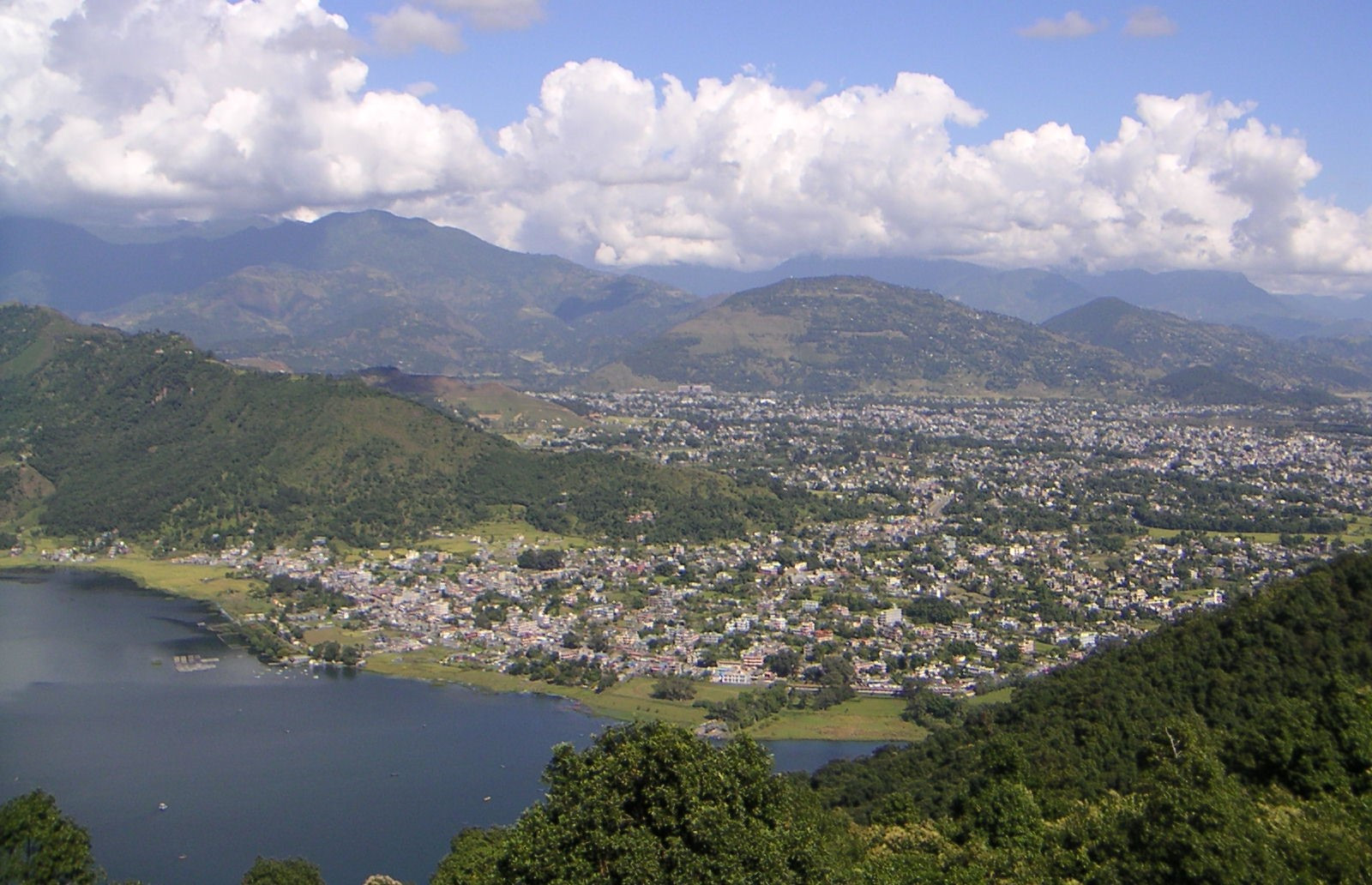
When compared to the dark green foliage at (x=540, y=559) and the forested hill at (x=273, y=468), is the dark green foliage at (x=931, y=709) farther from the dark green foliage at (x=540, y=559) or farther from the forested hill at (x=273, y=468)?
the forested hill at (x=273, y=468)

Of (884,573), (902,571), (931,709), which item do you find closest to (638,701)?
(931,709)

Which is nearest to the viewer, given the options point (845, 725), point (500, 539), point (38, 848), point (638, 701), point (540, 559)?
point (38, 848)

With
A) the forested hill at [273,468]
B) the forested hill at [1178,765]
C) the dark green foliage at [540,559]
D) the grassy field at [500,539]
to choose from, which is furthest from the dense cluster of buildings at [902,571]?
the forested hill at [1178,765]

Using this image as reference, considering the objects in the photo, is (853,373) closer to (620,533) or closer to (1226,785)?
(620,533)

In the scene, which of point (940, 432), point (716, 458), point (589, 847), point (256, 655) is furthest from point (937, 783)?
point (940, 432)

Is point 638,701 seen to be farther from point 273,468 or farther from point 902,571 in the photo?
point 273,468
